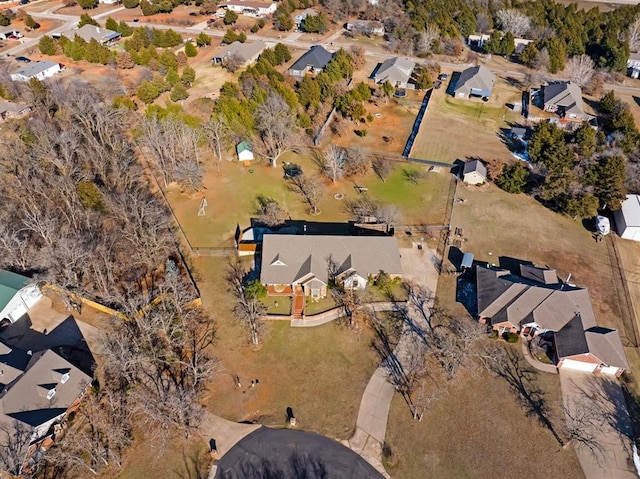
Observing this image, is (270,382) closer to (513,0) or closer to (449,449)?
(449,449)

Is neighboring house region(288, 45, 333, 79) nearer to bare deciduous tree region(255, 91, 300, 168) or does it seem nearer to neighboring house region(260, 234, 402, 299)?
bare deciduous tree region(255, 91, 300, 168)

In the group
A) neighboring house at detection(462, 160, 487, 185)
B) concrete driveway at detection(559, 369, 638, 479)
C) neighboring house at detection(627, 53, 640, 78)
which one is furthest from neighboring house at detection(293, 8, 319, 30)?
concrete driveway at detection(559, 369, 638, 479)

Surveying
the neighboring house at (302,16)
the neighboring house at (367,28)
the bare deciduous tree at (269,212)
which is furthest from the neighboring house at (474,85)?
the neighboring house at (302,16)

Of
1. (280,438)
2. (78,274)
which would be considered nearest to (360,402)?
(280,438)

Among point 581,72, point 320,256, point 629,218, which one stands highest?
point 581,72

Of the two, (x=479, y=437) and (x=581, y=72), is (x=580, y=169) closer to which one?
(x=581, y=72)

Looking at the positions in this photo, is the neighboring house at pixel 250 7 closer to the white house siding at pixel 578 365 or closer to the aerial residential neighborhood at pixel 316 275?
the aerial residential neighborhood at pixel 316 275

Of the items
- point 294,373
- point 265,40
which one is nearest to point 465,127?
point 294,373

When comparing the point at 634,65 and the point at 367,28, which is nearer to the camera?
the point at 634,65
